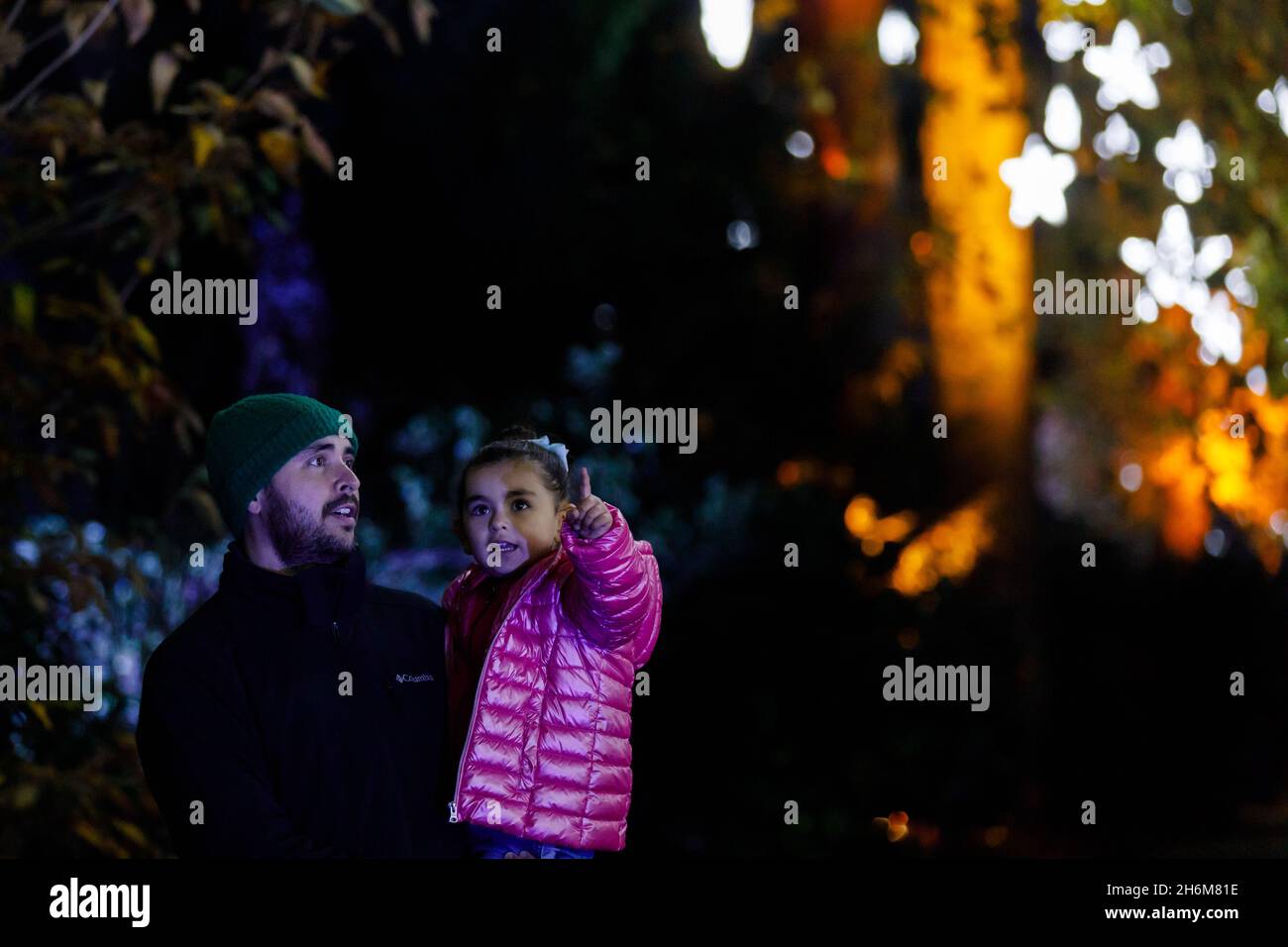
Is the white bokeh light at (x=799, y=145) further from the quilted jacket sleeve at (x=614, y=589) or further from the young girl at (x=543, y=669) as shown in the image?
the quilted jacket sleeve at (x=614, y=589)

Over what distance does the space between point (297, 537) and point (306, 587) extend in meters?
0.13

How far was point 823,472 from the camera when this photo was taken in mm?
9219

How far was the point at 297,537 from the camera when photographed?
351cm

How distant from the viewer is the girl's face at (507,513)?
3.62 meters

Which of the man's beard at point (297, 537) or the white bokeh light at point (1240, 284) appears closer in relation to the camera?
the man's beard at point (297, 537)

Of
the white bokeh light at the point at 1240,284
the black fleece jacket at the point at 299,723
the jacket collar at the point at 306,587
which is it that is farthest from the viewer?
the white bokeh light at the point at 1240,284

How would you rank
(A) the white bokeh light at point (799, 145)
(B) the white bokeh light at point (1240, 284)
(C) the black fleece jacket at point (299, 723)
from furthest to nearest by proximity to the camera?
(A) the white bokeh light at point (799, 145) → (B) the white bokeh light at point (1240, 284) → (C) the black fleece jacket at point (299, 723)

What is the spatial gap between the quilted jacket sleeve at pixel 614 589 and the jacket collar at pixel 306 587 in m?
0.48

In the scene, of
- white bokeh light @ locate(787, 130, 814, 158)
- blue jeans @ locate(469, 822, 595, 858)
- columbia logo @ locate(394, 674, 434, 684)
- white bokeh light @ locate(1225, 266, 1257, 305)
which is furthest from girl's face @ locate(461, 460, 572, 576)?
white bokeh light @ locate(787, 130, 814, 158)

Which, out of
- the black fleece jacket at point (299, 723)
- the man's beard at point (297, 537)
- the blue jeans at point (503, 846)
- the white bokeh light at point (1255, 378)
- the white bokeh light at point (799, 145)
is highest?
the white bokeh light at point (799, 145)

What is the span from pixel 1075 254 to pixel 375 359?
5.21 m

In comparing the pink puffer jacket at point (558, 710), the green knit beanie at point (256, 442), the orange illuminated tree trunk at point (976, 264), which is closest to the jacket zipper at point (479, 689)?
the pink puffer jacket at point (558, 710)

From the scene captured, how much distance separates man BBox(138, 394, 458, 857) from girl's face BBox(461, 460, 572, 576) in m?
0.24
